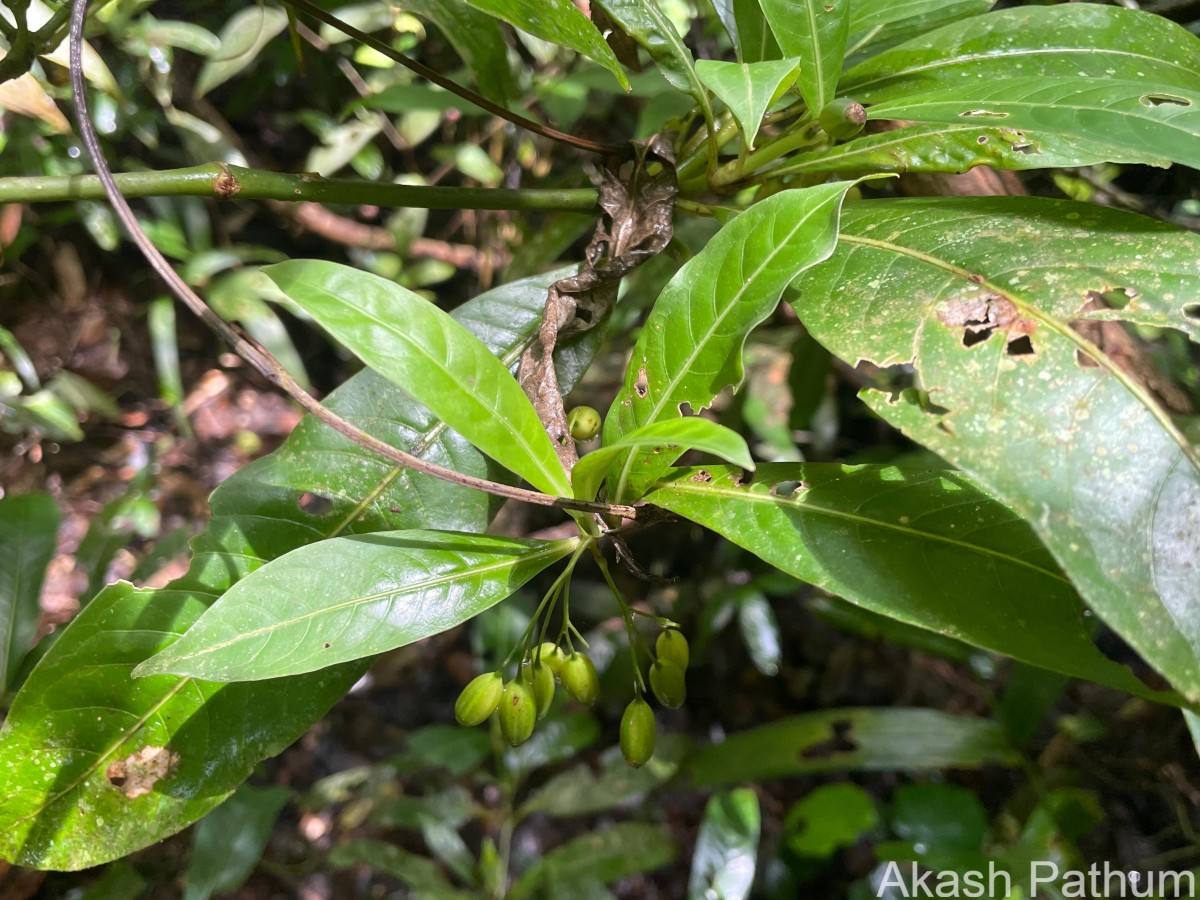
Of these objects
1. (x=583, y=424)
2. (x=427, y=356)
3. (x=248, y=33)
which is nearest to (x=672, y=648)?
(x=583, y=424)

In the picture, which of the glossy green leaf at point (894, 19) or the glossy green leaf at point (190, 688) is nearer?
the glossy green leaf at point (190, 688)

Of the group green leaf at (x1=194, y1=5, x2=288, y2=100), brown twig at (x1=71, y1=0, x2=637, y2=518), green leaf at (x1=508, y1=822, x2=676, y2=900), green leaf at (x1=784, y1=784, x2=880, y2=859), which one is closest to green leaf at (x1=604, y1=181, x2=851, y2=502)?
brown twig at (x1=71, y1=0, x2=637, y2=518)

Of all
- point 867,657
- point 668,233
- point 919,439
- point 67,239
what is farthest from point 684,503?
point 67,239

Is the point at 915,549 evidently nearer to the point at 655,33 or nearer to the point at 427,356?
the point at 427,356

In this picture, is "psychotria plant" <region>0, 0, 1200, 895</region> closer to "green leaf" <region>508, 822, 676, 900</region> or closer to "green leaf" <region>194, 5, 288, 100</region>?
"green leaf" <region>508, 822, 676, 900</region>

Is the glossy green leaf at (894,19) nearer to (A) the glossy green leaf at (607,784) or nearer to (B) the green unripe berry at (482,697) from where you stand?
(B) the green unripe berry at (482,697)

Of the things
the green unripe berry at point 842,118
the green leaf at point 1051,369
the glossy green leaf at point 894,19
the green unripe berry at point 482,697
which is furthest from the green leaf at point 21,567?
the glossy green leaf at point 894,19
